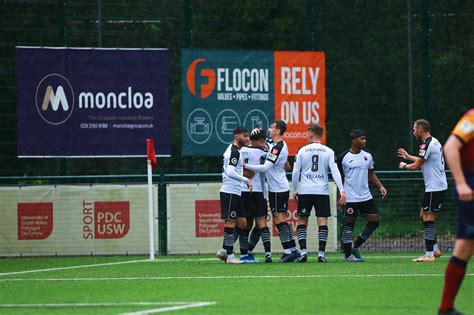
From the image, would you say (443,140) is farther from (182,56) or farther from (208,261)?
(208,261)

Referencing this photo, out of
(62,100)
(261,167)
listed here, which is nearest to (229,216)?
(261,167)

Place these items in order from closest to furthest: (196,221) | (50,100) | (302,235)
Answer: (302,235), (196,221), (50,100)

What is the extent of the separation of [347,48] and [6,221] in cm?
801

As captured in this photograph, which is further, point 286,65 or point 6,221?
point 286,65

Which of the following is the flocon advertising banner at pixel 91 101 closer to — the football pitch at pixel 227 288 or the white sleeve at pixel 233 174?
the football pitch at pixel 227 288

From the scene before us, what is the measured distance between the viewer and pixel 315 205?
1778 centimetres

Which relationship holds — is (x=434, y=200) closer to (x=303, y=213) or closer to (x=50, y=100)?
(x=303, y=213)

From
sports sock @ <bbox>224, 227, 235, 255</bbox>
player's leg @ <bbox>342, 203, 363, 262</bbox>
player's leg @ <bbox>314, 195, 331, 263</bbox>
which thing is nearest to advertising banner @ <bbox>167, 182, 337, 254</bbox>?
player's leg @ <bbox>342, 203, 363, 262</bbox>

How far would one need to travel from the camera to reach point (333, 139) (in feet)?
78.2

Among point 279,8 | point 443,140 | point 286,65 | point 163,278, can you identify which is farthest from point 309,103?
point 163,278

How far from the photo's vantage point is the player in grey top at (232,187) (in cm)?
1711

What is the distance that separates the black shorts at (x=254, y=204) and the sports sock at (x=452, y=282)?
27.1ft

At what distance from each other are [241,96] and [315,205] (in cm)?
519

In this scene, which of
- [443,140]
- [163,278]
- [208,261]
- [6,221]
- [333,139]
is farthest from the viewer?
[443,140]
